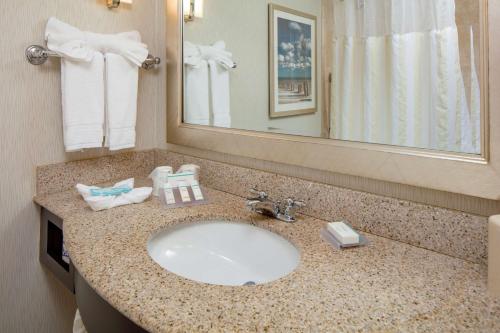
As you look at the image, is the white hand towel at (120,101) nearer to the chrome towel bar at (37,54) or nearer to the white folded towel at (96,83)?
the white folded towel at (96,83)

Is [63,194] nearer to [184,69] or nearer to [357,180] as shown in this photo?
[184,69]

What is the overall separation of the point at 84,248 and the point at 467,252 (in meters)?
0.83

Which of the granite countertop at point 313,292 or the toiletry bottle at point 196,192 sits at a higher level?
the toiletry bottle at point 196,192

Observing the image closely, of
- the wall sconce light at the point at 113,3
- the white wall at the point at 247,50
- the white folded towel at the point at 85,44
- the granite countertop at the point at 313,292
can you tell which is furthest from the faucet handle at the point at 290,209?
the wall sconce light at the point at 113,3

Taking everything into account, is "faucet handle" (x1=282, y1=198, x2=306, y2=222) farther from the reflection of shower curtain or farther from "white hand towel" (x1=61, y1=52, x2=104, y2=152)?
"white hand towel" (x1=61, y1=52, x2=104, y2=152)

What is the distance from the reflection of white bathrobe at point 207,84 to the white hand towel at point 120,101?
21 centimetres

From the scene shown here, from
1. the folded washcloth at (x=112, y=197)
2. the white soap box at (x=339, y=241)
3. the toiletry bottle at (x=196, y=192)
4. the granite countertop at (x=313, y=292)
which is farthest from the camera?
the toiletry bottle at (x=196, y=192)

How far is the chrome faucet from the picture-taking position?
1.00 meters

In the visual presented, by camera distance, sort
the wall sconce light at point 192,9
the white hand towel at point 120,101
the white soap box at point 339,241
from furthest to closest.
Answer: the wall sconce light at point 192,9, the white hand towel at point 120,101, the white soap box at point 339,241

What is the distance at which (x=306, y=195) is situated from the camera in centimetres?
103

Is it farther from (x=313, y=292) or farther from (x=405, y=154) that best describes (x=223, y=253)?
(x=405, y=154)

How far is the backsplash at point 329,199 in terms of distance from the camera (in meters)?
0.75

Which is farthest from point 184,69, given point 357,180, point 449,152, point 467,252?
point 467,252

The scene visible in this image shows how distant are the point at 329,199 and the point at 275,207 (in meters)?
0.15
